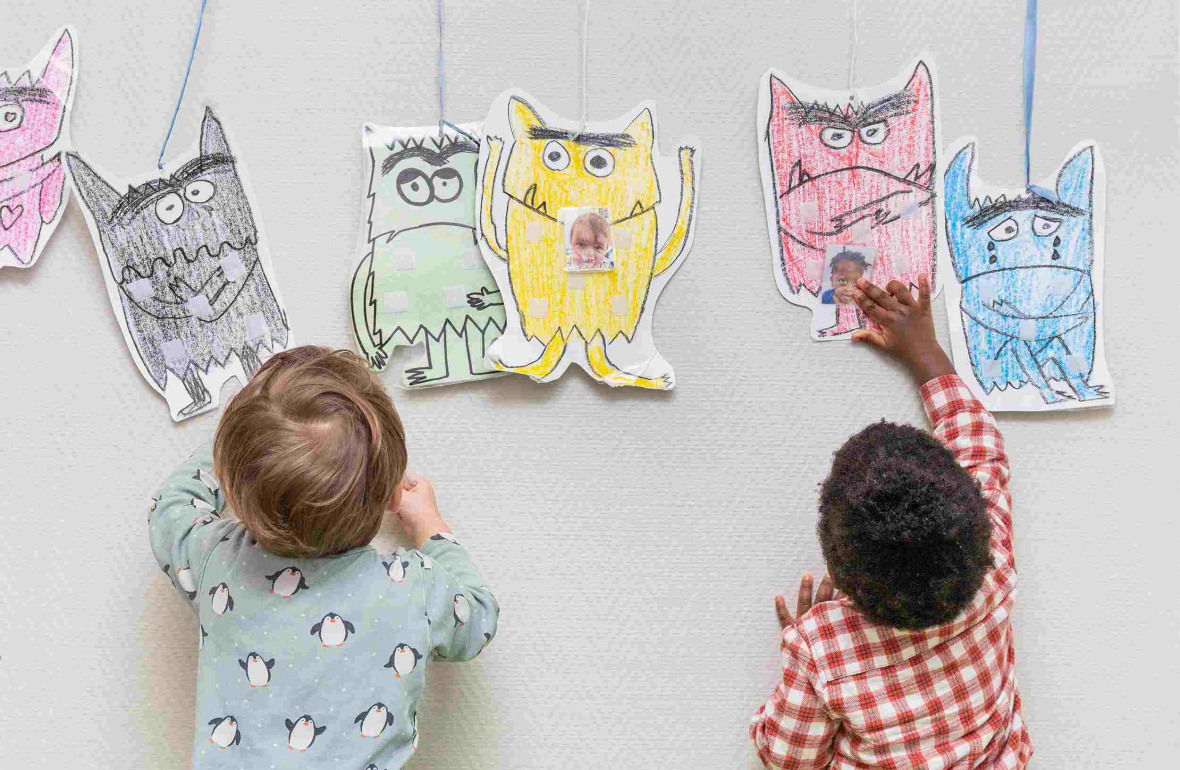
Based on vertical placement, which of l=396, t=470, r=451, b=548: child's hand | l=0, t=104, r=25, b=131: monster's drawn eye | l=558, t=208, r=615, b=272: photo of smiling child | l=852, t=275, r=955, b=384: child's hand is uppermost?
l=0, t=104, r=25, b=131: monster's drawn eye

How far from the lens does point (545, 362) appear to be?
846 millimetres

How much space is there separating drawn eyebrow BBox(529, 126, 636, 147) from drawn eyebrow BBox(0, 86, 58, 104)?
1.58 ft

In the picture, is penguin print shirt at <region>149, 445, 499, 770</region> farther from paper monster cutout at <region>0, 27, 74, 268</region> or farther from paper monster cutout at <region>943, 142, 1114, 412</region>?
paper monster cutout at <region>943, 142, 1114, 412</region>

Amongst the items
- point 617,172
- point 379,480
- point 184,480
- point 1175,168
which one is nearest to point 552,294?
point 617,172

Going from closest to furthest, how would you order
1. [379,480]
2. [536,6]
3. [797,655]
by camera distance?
[379,480] < [797,655] < [536,6]

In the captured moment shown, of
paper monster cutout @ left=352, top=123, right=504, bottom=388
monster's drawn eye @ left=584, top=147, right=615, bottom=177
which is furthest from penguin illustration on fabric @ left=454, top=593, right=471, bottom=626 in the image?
monster's drawn eye @ left=584, top=147, right=615, bottom=177

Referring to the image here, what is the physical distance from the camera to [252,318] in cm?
85

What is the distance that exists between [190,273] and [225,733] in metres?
0.43

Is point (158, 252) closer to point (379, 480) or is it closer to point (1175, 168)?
point (379, 480)

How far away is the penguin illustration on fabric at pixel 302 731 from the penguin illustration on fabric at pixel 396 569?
124mm

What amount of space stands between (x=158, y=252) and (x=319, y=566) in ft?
1.25

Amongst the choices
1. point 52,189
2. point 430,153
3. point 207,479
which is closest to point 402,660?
point 207,479

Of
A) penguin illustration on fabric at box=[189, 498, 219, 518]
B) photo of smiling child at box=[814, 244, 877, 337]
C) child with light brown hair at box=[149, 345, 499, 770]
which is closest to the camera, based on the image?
child with light brown hair at box=[149, 345, 499, 770]

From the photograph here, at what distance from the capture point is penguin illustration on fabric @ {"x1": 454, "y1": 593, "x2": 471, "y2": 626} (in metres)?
0.73
